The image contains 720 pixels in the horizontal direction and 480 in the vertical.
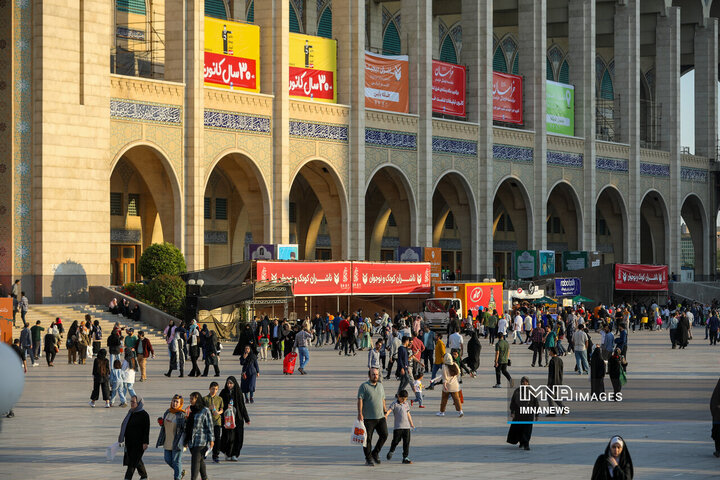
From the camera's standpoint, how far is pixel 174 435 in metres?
12.5

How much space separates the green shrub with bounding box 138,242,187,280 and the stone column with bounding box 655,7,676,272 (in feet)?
130

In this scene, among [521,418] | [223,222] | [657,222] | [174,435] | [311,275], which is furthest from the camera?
[657,222]

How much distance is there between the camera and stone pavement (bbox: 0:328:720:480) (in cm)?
1308

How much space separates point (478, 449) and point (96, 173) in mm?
25481

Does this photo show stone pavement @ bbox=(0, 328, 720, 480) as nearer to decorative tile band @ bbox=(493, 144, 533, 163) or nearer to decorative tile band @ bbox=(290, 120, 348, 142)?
decorative tile band @ bbox=(290, 120, 348, 142)

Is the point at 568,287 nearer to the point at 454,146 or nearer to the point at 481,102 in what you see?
the point at 454,146

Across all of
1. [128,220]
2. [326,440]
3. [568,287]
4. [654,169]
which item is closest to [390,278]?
[128,220]

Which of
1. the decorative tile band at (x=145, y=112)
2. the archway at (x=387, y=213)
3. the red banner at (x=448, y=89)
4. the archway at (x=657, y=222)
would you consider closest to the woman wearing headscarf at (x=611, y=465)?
the decorative tile band at (x=145, y=112)

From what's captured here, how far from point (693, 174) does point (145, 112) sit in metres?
43.2

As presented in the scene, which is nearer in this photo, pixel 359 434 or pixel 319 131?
pixel 359 434

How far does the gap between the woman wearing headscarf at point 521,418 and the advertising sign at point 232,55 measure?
95.7ft

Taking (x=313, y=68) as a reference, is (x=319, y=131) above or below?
below

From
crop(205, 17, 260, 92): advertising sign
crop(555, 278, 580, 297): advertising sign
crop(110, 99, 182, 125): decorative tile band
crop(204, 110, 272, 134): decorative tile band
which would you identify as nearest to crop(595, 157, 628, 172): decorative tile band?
crop(555, 278, 580, 297): advertising sign

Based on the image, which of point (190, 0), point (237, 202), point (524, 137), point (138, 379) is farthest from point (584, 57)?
point (138, 379)
